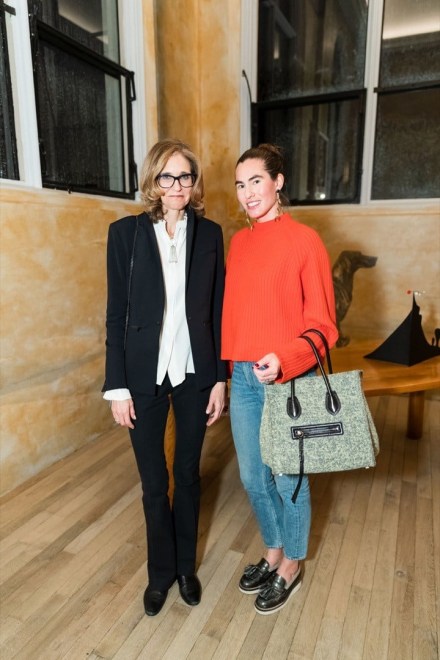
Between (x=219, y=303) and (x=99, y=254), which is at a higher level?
(x=99, y=254)

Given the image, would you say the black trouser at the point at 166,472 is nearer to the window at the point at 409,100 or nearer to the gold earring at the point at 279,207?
the gold earring at the point at 279,207

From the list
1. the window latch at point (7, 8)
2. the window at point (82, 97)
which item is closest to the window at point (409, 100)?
the window at point (82, 97)

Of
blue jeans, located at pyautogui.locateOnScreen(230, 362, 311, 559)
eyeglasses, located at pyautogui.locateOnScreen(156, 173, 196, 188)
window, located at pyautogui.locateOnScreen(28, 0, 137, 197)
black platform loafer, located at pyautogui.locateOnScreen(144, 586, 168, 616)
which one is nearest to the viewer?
eyeglasses, located at pyautogui.locateOnScreen(156, 173, 196, 188)

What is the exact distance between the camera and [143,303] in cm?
138

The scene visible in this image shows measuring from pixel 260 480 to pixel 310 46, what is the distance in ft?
12.7

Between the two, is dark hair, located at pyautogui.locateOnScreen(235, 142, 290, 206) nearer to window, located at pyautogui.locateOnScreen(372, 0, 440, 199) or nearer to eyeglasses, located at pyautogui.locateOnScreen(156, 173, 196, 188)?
eyeglasses, located at pyautogui.locateOnScreen(156, 173, 196, 188)

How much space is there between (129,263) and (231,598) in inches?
50.5

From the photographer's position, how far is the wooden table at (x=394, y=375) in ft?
7.43

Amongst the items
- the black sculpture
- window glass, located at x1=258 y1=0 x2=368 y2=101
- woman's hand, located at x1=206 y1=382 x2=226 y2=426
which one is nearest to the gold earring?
Answer: woman's hand, located at x1=206 y1=382 x2=226 y2=426

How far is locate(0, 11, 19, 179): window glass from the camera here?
2303 mm

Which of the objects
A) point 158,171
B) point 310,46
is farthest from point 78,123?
point 310,46

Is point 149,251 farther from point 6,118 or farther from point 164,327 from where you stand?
point 6,118

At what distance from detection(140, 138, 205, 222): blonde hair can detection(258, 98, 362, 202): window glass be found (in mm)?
2587

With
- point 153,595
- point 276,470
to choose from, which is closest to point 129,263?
point 276,470
